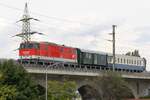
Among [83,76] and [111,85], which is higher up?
[83,76]

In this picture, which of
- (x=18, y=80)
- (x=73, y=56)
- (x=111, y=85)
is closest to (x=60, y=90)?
(x=18, y=80)

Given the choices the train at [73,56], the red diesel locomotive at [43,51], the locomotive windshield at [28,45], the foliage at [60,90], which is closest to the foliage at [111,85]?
the train at [73,56]

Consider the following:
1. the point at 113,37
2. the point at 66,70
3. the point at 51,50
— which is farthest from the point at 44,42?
the point at 113,37

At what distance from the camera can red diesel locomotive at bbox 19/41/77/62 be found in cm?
6675

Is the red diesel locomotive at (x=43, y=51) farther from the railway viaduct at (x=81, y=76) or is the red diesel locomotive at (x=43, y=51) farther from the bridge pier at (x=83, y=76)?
the bridge pier at (x=83, y=76)

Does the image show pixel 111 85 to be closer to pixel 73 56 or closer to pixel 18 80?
pixel 73 56

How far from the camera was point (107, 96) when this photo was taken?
7344 cm

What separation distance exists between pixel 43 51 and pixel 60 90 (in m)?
8.93

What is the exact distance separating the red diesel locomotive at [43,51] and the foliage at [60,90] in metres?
6.70

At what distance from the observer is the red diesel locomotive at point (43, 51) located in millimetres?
66750

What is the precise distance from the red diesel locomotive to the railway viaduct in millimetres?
2229

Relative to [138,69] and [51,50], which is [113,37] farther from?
[138,69]

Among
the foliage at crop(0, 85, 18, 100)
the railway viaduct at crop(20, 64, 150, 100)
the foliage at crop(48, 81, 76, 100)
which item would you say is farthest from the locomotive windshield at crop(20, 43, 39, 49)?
the foliage at crop(0, 85, 18, 100)

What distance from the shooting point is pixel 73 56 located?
75.8m
